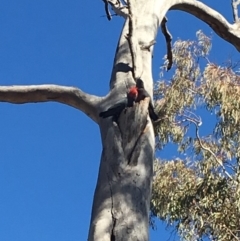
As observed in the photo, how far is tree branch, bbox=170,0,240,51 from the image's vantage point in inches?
135

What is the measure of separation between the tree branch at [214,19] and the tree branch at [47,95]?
3.37 ft

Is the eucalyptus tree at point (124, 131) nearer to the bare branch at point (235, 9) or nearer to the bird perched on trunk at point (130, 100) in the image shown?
the bird perched on trunk at point (130, 100)

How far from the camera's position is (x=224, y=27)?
11.5 feet

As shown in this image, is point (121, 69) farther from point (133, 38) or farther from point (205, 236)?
point (205, 236)

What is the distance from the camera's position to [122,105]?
217cm

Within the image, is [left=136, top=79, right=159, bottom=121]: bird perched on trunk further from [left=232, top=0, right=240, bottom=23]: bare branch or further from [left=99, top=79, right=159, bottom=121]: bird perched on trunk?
[left=232, top=0, right=240, bottom=23]: bare branch

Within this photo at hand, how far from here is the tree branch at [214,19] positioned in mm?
3422

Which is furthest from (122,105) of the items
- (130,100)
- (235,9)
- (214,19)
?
(235,9)

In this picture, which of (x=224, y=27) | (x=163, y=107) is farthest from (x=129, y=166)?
(x=163, y=107)

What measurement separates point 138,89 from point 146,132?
16 centimetres

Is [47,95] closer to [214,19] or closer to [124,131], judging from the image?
[124,131]

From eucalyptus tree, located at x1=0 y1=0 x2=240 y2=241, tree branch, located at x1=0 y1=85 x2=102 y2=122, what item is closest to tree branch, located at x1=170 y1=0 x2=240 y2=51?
eucalyptus tree, located at x1=0 y1=0 x2=240 y2=241

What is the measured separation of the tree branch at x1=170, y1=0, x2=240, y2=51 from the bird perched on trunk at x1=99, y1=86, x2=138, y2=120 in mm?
1301

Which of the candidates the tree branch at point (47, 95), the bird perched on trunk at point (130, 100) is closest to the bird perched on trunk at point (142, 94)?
the bird perched on trunk at point (130, 100)
